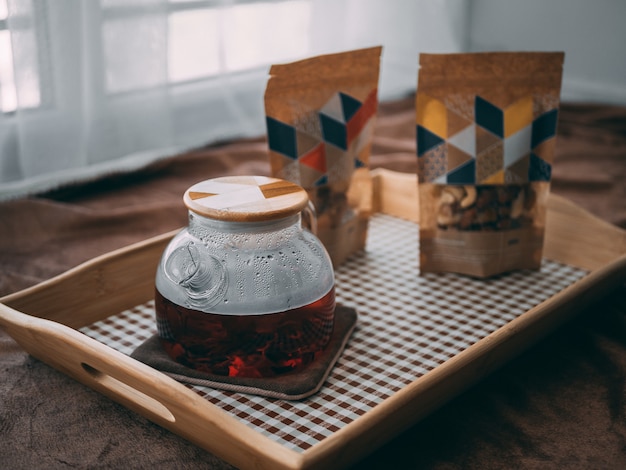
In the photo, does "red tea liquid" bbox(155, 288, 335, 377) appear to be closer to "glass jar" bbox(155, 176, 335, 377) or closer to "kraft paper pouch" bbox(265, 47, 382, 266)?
"glass jar" bbox(155, 176, 335, 377)

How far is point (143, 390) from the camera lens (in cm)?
58

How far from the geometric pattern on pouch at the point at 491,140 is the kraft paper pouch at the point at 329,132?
7 centimetres

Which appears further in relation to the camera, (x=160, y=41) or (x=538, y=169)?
(x=160, y=41)

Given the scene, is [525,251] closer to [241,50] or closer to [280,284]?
[280,284]

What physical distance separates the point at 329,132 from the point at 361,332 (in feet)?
0.72

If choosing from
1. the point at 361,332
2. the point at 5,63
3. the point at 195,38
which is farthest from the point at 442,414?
the point at 195,38

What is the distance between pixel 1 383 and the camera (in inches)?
26.6

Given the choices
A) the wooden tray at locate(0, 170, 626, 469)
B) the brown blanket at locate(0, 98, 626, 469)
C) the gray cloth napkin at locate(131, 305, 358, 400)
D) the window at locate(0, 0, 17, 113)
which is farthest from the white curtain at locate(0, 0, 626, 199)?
the gray cloth napkin at locate(131, 305, 358, 400)

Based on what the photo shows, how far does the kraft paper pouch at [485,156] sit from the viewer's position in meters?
0.81

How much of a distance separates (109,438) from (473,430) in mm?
278

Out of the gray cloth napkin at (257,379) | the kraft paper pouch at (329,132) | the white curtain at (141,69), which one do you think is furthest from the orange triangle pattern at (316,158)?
the white curtain at (141,69)

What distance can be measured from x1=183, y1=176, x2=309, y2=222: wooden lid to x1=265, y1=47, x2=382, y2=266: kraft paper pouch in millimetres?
122

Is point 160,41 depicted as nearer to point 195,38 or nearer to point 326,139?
point 195,38

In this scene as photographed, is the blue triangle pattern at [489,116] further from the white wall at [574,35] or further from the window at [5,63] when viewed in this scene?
the white wall at [574,35]
